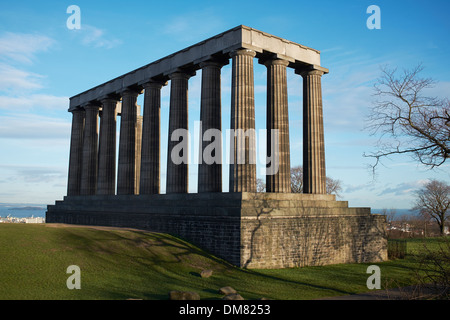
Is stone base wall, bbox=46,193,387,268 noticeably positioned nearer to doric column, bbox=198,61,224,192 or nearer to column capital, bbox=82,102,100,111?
doric column, bbox=198,61,224,192

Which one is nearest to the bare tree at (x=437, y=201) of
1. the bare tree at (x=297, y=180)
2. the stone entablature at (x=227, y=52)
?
the bare tree at (x=297, y=180)

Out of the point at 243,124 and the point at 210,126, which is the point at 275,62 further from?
the point at 210,126

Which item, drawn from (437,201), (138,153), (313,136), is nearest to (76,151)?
(138,153)

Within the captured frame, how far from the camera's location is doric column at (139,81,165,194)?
43969 mm

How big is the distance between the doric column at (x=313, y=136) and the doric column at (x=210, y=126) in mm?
8727

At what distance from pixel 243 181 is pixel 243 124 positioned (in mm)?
4789

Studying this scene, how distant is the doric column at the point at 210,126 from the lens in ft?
120

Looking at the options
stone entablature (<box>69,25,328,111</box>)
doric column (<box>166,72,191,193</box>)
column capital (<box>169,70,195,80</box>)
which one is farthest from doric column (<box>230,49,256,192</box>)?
doric column (<box>166,72,191,193</box>)

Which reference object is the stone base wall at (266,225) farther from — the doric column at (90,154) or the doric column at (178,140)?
the doric column at (90,154)

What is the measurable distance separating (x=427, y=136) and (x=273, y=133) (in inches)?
677

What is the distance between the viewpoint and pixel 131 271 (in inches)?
958
